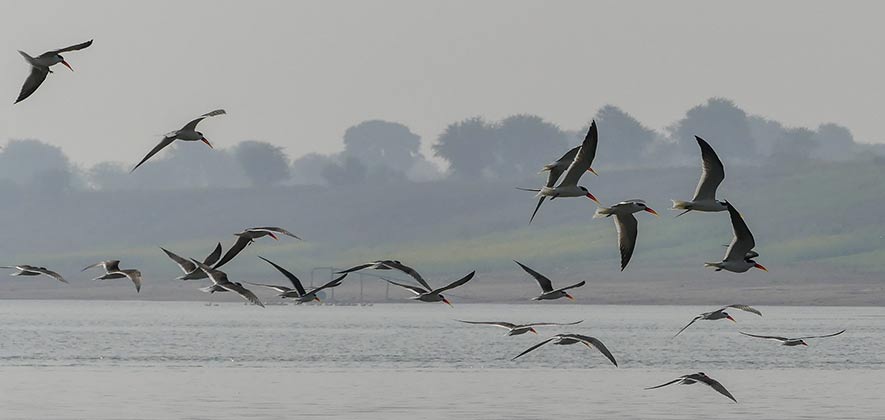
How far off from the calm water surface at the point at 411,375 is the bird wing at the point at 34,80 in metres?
16.4

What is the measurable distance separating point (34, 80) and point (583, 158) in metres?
10.1

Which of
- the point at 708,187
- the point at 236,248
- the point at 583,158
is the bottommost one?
the point at 236,248

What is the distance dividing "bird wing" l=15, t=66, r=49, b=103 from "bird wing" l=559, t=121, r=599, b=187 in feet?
32.1

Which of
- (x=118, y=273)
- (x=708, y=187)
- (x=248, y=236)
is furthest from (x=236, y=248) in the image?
(x=708, y=187)

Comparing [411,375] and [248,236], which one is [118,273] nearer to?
[248,236]

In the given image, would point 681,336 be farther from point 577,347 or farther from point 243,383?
point 243,383

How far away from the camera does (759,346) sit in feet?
322

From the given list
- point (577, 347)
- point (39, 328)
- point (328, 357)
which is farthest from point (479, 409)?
point (39, 328)

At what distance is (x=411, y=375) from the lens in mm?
66938

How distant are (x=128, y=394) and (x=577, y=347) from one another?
123 feet

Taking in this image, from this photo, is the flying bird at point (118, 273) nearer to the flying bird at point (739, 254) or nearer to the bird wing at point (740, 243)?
the flying bird at point (739, 254)

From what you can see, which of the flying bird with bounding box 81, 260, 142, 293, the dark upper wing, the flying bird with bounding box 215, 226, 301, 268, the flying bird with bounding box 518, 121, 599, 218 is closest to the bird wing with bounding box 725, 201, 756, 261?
the flying bird with bounding box 518, 121, 599, 218

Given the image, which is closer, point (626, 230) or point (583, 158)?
point (583, 158)

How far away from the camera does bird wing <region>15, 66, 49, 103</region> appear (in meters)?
33.0
